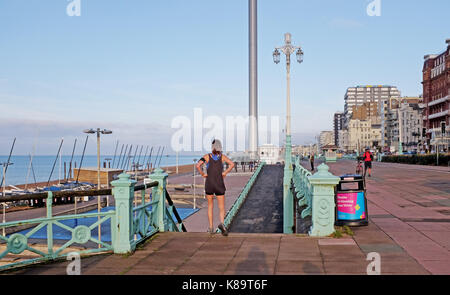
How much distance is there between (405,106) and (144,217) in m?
123

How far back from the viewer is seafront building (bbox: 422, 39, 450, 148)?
73.5 metres

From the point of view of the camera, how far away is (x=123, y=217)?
282 inches

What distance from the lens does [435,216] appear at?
33.3ft

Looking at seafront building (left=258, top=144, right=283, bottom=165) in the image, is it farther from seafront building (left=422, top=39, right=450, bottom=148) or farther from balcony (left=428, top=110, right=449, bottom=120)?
balcony (left=428, top=110, right=449, bottom=120)

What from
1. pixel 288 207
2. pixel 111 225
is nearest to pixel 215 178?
pixel 111 225

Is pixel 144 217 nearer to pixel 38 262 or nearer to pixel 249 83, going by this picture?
pixel 38 262

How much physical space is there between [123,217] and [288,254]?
2973 millimetres

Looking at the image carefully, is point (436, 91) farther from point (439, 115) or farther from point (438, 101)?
point (439, 115)

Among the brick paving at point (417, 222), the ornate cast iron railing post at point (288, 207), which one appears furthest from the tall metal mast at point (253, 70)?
the brick paving at point (417, 222)

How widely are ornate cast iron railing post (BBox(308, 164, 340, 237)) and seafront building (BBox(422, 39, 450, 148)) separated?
75.2 metres

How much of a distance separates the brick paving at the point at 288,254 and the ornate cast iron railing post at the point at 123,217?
8.7 inches

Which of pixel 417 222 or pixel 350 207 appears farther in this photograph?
pixel 417 222
